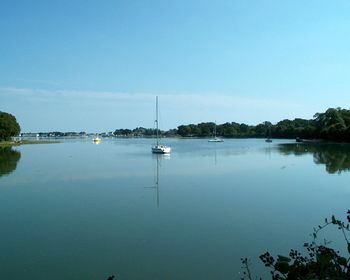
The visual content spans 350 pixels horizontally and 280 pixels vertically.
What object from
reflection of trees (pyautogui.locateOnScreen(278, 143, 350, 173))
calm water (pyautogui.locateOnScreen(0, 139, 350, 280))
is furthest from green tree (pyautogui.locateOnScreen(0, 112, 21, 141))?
calm water (pyautogui.locateOnScreen(0, 139, 350, 280))

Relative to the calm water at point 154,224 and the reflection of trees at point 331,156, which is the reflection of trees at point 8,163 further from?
the reflection of trees at point 331,156

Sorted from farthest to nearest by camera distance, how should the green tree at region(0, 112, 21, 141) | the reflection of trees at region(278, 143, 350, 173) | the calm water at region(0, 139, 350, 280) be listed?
the green tree at region(0, 112, 21, 141), the reflection of trees at region(278, 143, 350, 173), the calm water at region(0, 139, 350, 280)

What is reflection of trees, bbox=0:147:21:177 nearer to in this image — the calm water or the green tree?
the calm water

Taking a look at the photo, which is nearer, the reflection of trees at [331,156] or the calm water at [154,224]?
the calm water at [154,224]

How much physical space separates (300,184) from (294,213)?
1221 cm

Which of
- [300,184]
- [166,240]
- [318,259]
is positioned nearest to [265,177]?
[300,184]

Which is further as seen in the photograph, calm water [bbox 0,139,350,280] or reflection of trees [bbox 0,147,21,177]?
reflection of trees [bbox 0,147,21,177]

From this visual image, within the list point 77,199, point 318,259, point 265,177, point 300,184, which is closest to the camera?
point 318,259

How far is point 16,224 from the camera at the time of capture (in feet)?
61.9

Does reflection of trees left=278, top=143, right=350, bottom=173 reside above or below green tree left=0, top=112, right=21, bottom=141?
below

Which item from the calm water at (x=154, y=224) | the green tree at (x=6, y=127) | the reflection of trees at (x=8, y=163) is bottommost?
the reflection of trees at (x=8, y=163)

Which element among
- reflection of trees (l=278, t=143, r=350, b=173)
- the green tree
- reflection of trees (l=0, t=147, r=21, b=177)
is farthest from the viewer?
the green tree

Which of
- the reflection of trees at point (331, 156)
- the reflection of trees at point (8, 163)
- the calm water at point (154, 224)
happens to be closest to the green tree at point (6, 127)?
the reflection of trees at point (8, 163)

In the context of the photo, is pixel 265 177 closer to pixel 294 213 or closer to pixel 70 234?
pixel 294 213
